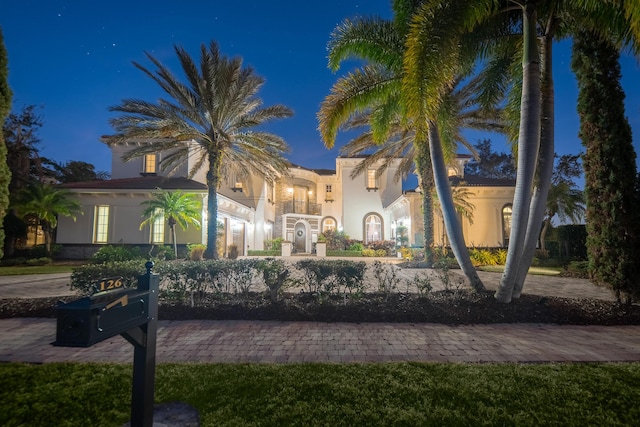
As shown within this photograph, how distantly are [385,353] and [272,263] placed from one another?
3268 millimetres

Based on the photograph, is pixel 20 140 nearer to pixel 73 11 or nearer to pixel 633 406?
pixel 73 11

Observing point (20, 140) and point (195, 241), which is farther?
point (20, 140)

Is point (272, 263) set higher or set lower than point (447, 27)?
lower

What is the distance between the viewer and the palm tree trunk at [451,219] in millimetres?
6957

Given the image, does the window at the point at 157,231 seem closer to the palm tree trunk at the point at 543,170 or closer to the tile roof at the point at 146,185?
the tile roof at the point at 146,185

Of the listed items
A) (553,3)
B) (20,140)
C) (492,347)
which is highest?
(20,140)

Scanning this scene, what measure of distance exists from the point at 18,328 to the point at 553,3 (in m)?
12.5

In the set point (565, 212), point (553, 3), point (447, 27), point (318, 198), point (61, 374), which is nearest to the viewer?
point (61, 374)

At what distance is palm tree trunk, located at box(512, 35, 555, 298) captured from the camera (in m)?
6.43

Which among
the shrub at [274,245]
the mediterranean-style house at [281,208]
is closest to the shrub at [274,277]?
the mediterranean-style house at [281,208]

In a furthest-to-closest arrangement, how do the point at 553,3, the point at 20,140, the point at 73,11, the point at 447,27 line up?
the point at 20,140 < the point at 73,11 < the point at 553,3 < the point at 447,27

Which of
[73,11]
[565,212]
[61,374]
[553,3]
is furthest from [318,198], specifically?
[61,374]

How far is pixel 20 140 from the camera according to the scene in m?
22.6

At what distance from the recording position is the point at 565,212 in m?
17.2
